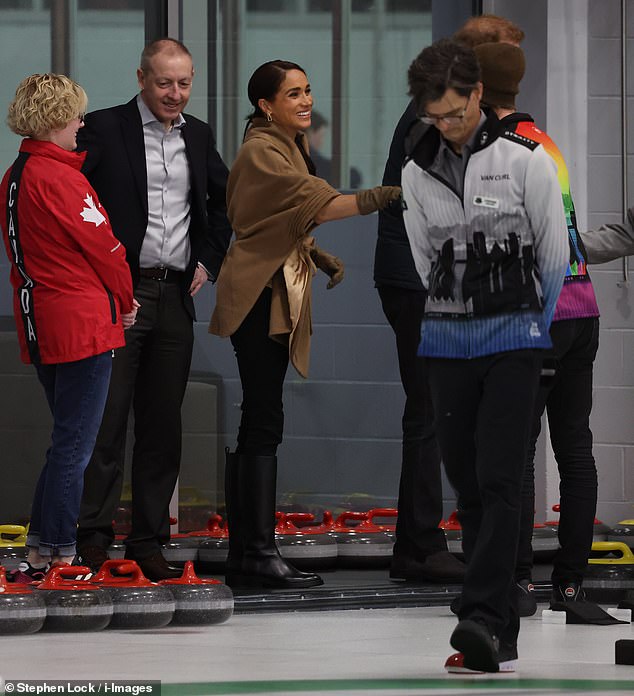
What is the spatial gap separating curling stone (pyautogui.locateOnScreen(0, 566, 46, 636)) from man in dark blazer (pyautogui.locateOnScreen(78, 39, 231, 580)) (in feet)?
2.61

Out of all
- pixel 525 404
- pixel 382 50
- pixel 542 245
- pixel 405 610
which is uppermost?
pixel 382 50

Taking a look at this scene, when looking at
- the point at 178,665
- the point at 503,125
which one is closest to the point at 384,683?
the point at 178,665

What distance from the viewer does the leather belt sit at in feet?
15.8

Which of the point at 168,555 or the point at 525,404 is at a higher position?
the point at 525,404

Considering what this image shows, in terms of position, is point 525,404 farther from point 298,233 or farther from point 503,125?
point 298,233

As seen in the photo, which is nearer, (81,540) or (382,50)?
(81,540)

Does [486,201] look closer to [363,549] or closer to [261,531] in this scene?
[261,531]

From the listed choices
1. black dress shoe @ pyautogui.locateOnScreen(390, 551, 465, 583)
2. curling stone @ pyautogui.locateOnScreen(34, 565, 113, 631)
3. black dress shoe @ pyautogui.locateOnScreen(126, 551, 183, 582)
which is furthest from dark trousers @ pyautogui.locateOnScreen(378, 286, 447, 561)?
curling stone @ pyautogui.locateOnScreen(34, 565, 113, 631)

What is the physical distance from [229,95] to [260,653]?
114 inches

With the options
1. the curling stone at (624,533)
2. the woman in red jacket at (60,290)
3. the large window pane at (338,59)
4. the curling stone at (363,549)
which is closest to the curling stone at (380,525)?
the curling stone at (363,549)

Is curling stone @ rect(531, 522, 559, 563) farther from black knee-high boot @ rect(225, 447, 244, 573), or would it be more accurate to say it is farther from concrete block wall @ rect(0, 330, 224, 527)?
concrete block wall @ rect(0, 330, 224, 527)

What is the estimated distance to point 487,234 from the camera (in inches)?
132

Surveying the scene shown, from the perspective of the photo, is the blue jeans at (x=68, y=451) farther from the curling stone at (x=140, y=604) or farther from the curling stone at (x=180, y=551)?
the curling stone at (x=180, y=551)

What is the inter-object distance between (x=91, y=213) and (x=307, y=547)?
4.73ft
